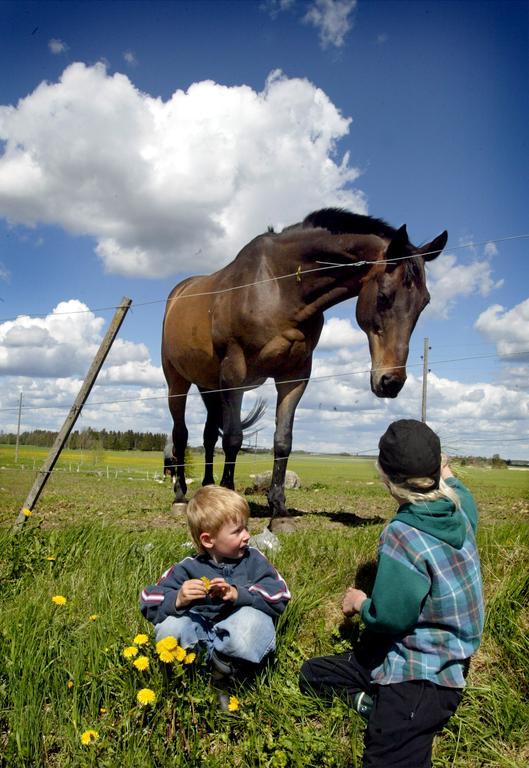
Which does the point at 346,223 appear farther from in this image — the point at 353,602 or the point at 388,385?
the point at 353,602

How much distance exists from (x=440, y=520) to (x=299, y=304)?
3.56 metres

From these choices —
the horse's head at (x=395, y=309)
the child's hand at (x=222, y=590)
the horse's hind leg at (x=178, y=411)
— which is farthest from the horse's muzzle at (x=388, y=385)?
the horse's hind leg at (x=178, y=411)

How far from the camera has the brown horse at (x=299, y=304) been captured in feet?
16.3

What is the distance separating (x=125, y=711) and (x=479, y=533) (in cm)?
272

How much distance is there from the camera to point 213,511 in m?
2.84

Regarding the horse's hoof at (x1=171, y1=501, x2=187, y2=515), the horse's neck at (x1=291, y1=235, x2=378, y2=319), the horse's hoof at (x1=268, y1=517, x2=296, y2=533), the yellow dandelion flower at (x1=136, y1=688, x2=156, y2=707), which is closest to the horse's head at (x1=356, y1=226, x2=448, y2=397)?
the horse's neck at (x1=291, y1=235, x2=378, y2=319)

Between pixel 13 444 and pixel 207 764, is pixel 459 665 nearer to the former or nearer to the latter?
pixel 207 764

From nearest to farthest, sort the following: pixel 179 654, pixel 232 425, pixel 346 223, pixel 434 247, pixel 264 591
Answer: pixel 179 654 → pixel 264 591 → pixel 434 247 → pixel 346 223 → pixel 232 425

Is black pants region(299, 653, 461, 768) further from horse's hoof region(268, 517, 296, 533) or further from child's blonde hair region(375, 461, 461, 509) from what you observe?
horse's hoof region(268, 517, 296, 533)

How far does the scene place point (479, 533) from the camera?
13.4 ft

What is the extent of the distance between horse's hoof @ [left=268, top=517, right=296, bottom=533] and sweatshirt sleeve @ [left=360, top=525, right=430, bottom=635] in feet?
9.67

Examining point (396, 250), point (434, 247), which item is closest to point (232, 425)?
point (396, 250)

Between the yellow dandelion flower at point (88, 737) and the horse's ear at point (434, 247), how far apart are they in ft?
14.3

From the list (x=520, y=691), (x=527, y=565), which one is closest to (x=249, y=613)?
(x=520, y=691)
